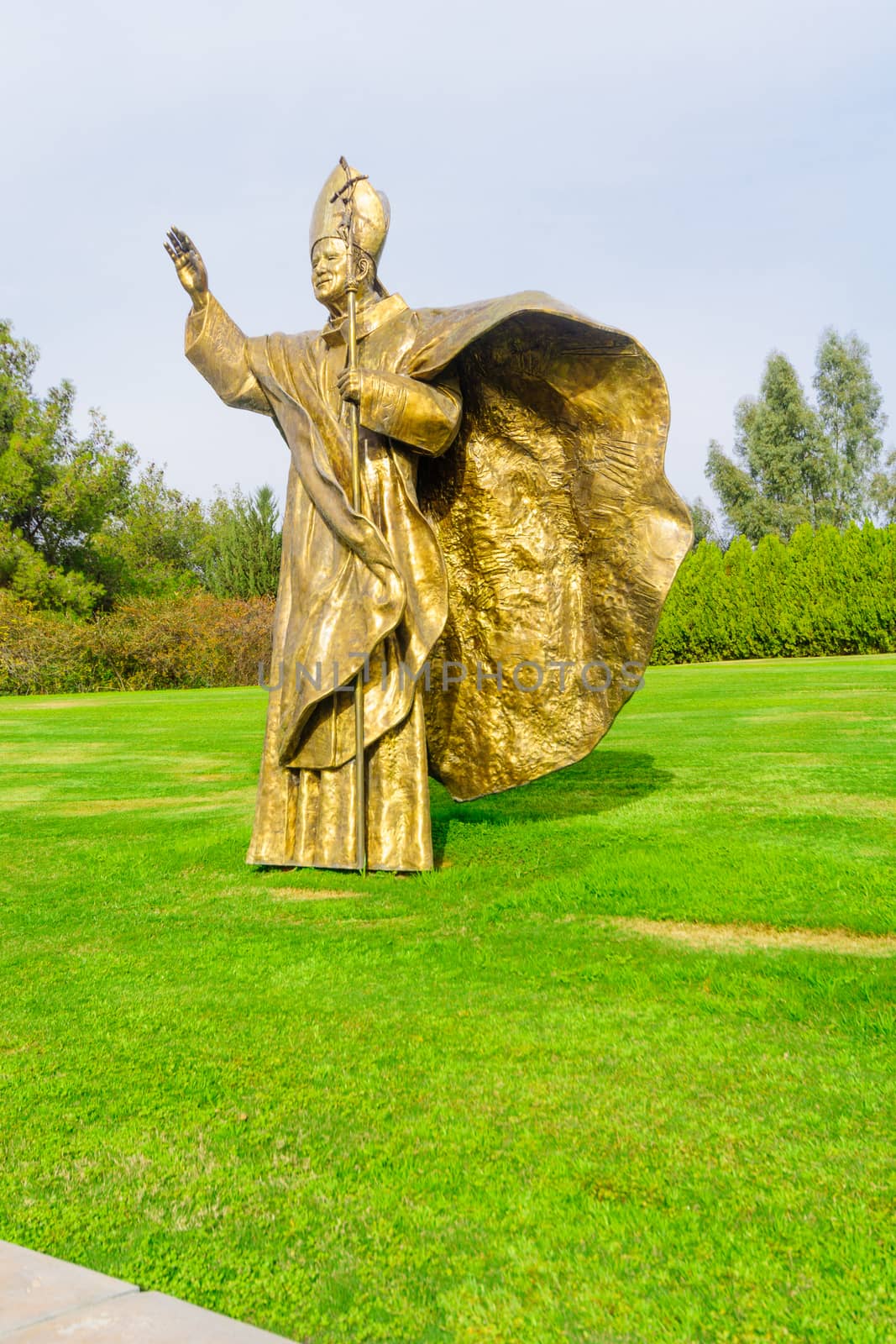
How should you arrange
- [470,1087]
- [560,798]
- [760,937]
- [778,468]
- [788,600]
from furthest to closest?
[778,468]
[788,600]
[560,798]
[760,937]
[470,1087]

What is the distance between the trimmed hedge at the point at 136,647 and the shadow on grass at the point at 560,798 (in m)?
22.3

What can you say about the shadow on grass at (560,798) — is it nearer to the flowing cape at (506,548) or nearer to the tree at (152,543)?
the flowing cape at (506,548)

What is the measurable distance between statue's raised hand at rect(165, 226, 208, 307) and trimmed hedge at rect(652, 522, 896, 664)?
83.3 ft

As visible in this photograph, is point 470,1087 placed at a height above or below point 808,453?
below

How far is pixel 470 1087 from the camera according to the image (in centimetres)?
290

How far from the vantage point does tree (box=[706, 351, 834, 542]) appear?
44719mm

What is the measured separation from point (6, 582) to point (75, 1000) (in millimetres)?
32621

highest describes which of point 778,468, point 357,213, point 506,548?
point 778,468

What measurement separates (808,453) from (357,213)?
4345cm

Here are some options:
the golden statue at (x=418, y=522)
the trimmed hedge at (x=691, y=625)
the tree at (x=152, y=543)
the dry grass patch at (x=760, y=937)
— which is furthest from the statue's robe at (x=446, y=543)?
the tree at (x=152, y=543)

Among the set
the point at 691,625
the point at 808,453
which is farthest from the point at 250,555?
the point at 808,453

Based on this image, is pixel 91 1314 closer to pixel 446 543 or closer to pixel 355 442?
pixel 355 442

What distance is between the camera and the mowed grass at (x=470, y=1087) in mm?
2004

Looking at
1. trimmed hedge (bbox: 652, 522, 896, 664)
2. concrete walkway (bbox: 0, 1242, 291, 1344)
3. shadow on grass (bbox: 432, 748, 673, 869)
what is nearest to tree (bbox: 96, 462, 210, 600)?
trimmed hedge (bbox: 652, 522, 896, 664)
